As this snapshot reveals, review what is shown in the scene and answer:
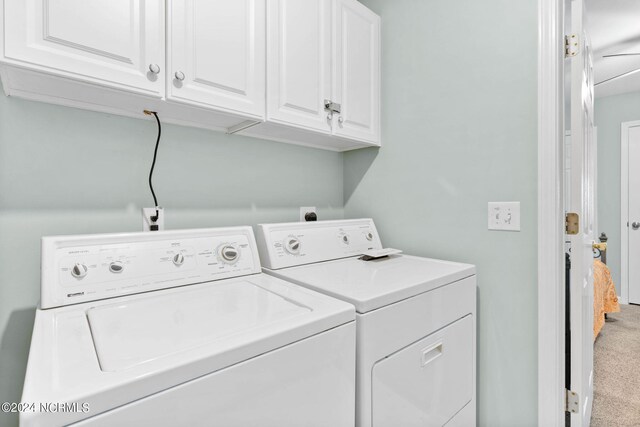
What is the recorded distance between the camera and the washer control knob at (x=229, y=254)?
4.06ft

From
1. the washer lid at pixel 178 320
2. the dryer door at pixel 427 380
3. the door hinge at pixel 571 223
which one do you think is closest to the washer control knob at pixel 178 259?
the washer lid at pixel 178 320

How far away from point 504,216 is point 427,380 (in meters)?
0.75

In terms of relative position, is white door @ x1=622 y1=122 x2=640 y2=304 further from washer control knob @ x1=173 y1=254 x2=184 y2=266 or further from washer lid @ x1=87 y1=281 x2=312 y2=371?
washer control knob @ x1=173 y1=254 x2=184 y2=266

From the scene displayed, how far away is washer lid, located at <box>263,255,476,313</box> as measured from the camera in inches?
38.2

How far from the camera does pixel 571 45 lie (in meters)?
1.32

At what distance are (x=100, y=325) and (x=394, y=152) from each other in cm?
149

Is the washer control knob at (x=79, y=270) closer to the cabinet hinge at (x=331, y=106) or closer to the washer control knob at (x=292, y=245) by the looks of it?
the washer control knob at (x=292, y=245)

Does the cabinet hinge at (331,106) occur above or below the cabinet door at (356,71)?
below

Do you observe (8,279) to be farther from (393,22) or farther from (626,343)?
(626,343)

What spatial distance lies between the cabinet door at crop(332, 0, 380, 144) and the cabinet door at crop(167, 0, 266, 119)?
1.40ft

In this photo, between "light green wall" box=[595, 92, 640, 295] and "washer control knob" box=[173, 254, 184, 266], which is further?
"light green wall" box=[595, 92, 640, 295]

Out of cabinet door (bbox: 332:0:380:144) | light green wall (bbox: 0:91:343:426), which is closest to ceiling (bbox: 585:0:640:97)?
cabinet door (bbox: 332:0:380:144)

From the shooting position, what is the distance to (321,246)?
60.4 inches

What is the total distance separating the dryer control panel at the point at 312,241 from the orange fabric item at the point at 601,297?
188cm
